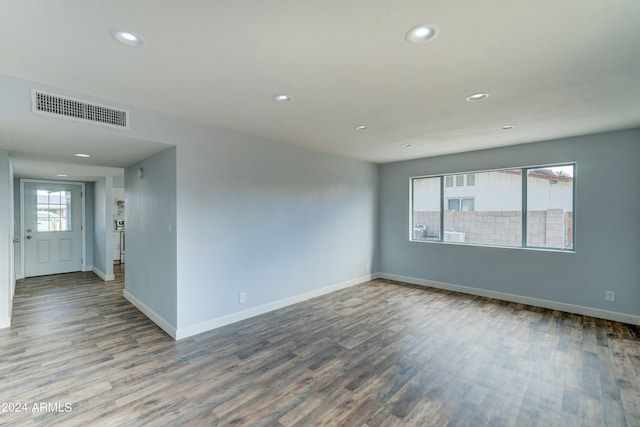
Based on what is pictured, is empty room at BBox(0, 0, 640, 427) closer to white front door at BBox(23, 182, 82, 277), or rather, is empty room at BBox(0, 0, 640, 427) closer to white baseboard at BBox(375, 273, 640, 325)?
white baseboard at BBox(375, 273, 640, 325)

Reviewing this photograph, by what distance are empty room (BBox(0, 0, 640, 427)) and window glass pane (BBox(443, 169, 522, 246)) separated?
0.13 ft

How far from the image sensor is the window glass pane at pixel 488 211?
4656 millimetres

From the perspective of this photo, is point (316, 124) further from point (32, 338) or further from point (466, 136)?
point (32, 338)

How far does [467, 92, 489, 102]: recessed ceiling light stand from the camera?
2.60 m

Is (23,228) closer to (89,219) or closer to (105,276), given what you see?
(89,219)

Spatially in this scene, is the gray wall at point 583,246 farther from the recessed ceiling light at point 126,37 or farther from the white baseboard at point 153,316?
the recessed ceiling light at point 126,37

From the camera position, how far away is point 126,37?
1751mm

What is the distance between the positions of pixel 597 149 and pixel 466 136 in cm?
174

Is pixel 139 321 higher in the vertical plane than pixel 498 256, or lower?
lower

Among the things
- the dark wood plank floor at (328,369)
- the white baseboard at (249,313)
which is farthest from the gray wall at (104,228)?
the white baseboard at (249,313)

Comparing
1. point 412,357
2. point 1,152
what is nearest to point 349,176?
point 412,357

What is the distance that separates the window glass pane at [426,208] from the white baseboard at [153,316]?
4509 millimetres

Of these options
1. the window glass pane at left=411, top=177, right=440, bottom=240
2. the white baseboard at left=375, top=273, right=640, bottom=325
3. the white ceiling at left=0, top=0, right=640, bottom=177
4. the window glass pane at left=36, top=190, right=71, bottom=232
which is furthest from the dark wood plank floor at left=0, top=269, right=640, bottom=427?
the window glass pane at left=36, top=190, right=71, bottom=232

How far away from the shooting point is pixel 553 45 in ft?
6.00
